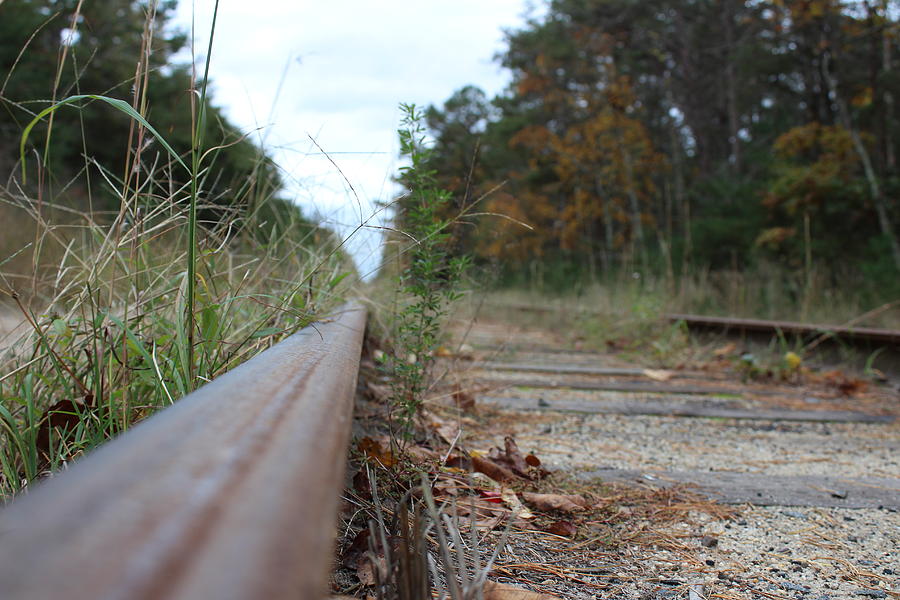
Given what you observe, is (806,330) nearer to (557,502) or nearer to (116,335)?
(557,502)

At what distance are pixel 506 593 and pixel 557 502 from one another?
0.61 m

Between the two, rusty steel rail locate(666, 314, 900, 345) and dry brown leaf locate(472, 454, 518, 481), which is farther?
rusty steel rail locate(666, 314, 900, 345)

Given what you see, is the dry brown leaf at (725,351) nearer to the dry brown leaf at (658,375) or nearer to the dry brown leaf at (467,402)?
the dry brown leaf at (658,375)

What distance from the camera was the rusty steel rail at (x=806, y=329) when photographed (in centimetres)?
462

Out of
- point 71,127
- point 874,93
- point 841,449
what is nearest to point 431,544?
point 841,449

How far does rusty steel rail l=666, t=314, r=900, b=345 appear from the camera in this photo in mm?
4617

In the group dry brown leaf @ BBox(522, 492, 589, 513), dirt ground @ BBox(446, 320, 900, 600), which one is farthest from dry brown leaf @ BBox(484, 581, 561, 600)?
dry brown leaf @ BBox(522, 492, 589, 513)

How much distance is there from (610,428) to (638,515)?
1219 mm

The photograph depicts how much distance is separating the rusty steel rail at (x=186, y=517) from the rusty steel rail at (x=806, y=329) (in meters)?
4.85

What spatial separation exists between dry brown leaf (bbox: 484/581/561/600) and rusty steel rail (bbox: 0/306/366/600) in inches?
23.7

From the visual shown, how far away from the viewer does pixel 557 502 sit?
1.63 m

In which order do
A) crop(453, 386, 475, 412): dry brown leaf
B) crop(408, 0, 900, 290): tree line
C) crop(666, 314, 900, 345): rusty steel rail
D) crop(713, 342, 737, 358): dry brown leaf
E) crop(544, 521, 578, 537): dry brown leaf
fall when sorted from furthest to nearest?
crop(408, 0, 900, 290): tree line
crop(713, 342, 737, 358): dry brown leaf
crop(666, 314, 900, 345): rusty steel rail
crop(453, 386, 475, 412): dry brown leaf
crop(544, 521, 578, 537): dry brown leaf

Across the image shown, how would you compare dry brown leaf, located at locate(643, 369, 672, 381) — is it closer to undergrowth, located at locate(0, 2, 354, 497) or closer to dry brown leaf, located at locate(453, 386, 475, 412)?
dry brown leaf, located at locate(453, 386, 475, 412)

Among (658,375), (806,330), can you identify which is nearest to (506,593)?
(658,375)
